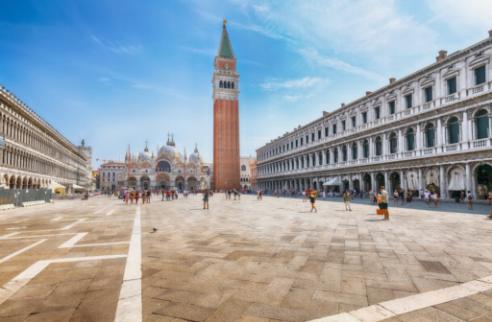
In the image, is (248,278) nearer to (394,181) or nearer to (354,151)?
(394,181)

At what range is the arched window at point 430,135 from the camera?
904 inches

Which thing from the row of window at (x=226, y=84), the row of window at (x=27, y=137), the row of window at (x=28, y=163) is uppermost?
the row of window at (x=226, y=84)

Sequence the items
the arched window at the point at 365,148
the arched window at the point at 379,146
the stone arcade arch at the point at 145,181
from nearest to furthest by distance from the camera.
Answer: the arched window at the point at 379,146
the arched window at the point at 365,148
the stone arcade arch at the point at 145,181

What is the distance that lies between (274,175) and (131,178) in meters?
51.1

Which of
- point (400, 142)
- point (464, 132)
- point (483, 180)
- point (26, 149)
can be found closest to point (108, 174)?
point (26, 149)

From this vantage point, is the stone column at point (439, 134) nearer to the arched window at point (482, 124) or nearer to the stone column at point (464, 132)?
the stone column at point (464, 132)

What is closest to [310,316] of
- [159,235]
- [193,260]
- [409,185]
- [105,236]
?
[193,260]

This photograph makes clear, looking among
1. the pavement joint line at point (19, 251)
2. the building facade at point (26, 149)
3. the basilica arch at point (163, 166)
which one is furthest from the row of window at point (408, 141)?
the basilica arch at point (163, 166)

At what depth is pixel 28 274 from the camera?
4.64m

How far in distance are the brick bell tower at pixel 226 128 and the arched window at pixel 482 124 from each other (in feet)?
182

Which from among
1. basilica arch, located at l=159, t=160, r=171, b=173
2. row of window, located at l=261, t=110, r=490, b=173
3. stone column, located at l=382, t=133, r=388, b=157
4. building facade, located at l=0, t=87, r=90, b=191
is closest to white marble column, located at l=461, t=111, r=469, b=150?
row of window, located at l=261, t=110, r=490, b=173

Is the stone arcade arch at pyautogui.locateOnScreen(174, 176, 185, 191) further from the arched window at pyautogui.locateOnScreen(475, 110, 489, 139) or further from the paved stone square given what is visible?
the paved stone square

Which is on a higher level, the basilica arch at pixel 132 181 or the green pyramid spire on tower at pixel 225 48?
the green pyramid spire on tower at pixel 225 48

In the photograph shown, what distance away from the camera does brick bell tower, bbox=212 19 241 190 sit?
7111 cm
